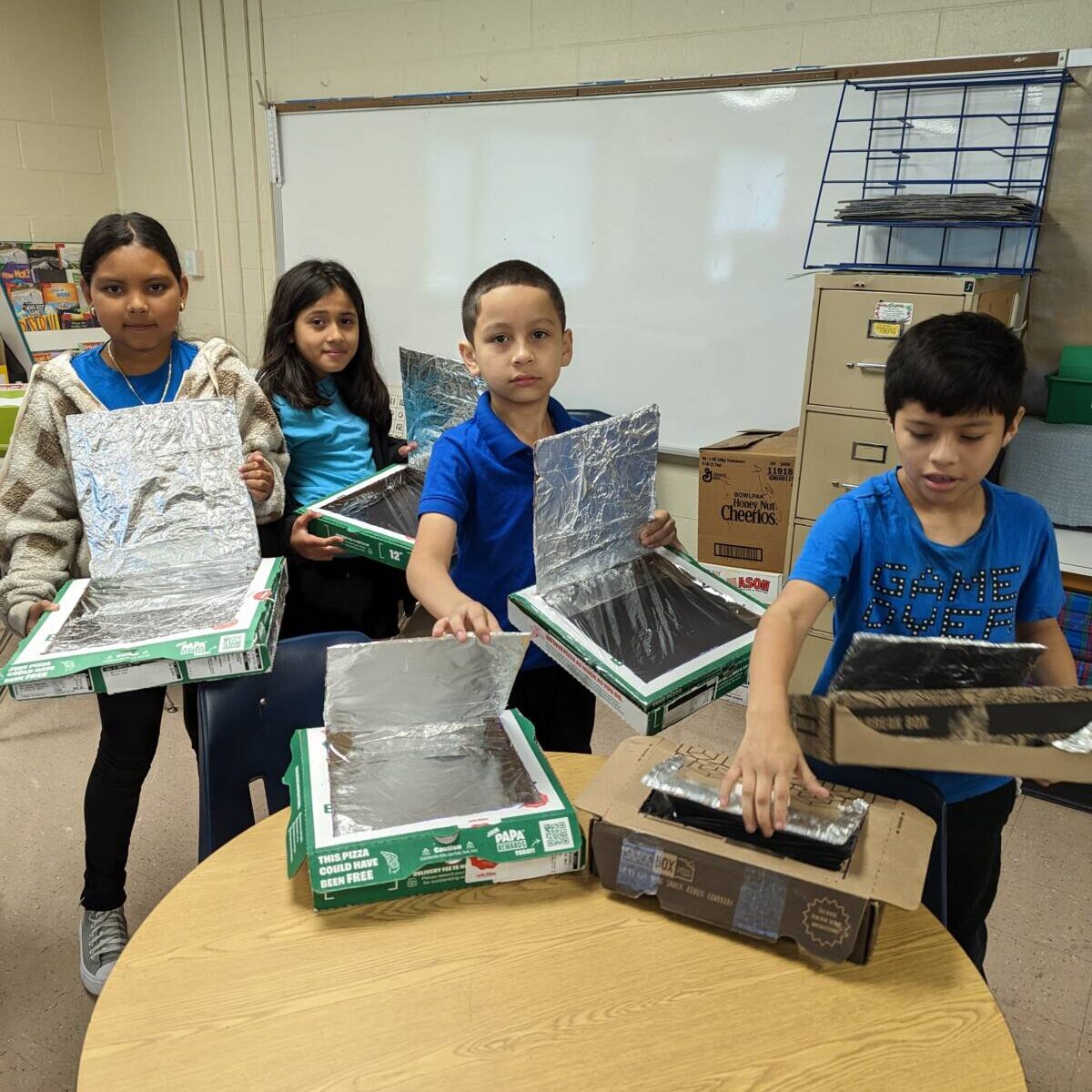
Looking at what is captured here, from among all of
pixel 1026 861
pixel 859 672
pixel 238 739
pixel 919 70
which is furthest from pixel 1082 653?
pixel 238 739

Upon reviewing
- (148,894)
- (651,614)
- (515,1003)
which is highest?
(651,614)

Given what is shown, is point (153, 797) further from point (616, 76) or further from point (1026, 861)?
point (616, 76)

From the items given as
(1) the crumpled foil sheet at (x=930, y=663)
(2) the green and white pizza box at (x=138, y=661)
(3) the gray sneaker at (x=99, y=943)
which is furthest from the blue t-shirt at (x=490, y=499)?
(3) the gray sneaker at (x=99, y=943)

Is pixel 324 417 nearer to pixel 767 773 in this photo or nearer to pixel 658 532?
pixel 658 532

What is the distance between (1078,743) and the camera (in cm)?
86

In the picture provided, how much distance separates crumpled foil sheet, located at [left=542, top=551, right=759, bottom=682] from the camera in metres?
1.23

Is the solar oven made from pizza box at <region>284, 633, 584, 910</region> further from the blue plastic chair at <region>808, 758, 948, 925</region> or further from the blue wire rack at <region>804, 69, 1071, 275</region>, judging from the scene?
the blue wire rack at <region>804, 69, 1071, 275</region>

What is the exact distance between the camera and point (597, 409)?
3262mm

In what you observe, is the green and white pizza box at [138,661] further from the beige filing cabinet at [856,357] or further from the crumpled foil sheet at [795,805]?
the beige filing cabinet at [856,357]

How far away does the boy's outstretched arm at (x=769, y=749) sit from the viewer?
920mm

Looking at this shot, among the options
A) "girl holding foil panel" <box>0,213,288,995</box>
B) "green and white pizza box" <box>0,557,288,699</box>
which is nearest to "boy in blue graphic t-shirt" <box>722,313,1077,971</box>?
"green and white pizza box" <box>0,557,288,699</box>

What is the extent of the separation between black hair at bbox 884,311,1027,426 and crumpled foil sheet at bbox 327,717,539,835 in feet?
2.22

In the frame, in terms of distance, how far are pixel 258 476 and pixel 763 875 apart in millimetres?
1144

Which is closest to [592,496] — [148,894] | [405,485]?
[405,485]
